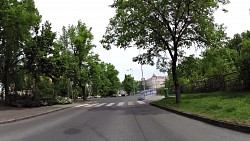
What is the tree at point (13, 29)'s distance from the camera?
30.2 metres

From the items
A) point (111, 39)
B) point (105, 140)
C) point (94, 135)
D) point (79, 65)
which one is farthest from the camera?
point (79, 65)

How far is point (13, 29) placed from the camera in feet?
104

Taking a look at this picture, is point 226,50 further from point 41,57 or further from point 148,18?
point 41,57

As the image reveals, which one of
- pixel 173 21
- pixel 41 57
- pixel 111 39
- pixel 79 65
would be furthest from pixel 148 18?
pixel 79 65

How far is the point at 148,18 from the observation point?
25938 millimetres

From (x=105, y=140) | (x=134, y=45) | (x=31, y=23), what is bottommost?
(x=105, y=140)

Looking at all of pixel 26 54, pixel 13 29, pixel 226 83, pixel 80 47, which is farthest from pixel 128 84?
pixel 226 83

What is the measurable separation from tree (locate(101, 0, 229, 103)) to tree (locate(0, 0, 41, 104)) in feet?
27.0

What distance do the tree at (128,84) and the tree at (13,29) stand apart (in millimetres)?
114909

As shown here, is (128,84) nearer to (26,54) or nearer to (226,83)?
(26,54)

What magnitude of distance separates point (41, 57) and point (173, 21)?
16051 mm

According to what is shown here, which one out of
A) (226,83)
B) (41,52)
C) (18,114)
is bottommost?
(18,114)

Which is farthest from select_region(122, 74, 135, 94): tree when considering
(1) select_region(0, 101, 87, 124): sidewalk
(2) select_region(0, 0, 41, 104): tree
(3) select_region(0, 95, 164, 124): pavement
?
(1) select_region(0, 101, 87, 124): sidewalk

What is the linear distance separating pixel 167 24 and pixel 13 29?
1448 cm
